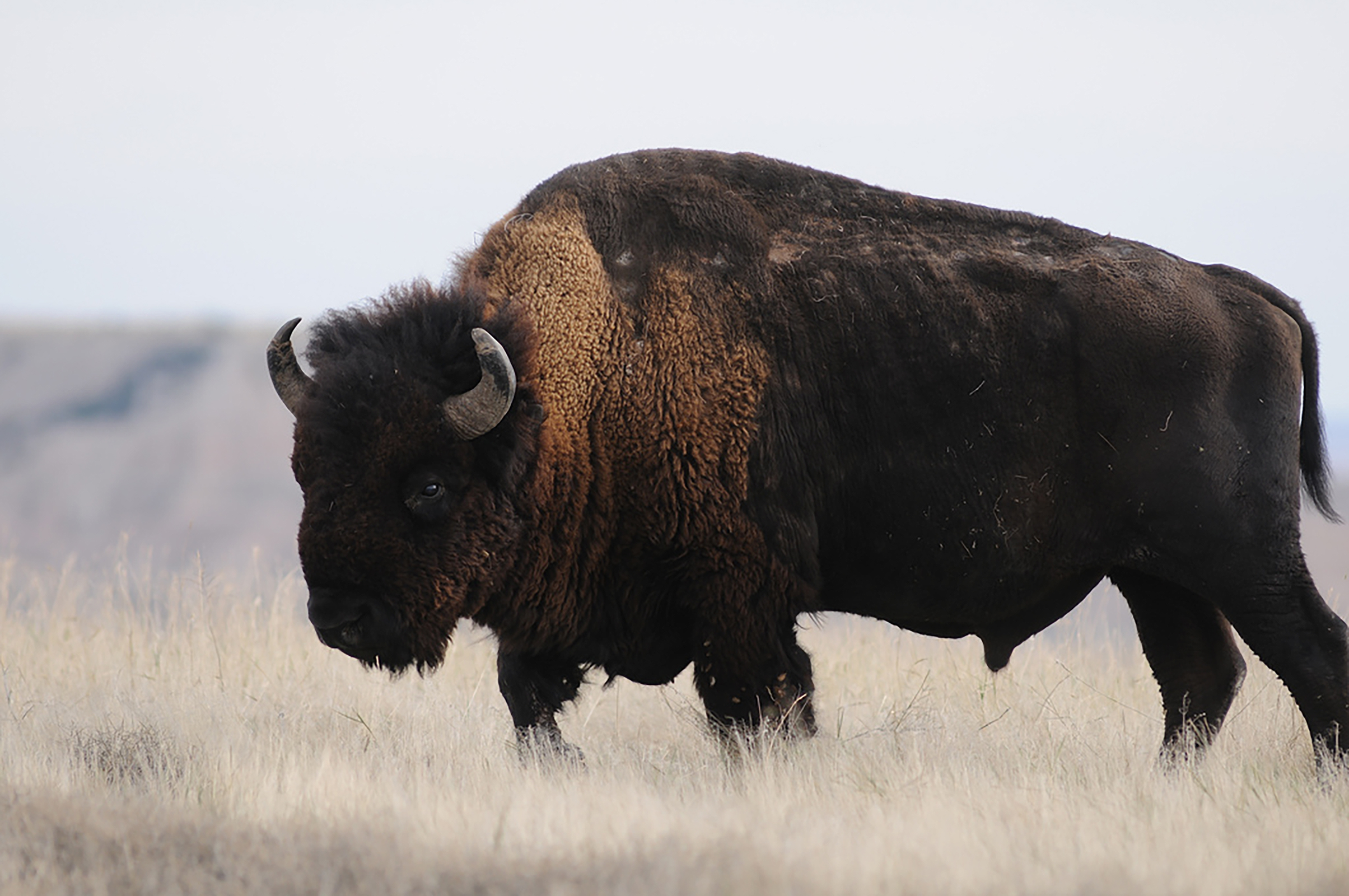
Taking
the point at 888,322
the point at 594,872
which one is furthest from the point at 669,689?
the point at 594,872

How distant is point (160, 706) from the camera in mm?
6293

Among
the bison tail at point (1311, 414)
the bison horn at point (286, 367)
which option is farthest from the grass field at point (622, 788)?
the bison horn at point (286, 367)

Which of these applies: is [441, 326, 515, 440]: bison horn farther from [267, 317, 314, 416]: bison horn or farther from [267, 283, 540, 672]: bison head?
[267, 317, 314, 416]: bison horn

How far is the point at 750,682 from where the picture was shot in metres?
5.00

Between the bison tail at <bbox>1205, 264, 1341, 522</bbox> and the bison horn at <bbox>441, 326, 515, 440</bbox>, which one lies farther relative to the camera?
the bison tail at <bbox>1205, 264, 1341, 522</bbox>

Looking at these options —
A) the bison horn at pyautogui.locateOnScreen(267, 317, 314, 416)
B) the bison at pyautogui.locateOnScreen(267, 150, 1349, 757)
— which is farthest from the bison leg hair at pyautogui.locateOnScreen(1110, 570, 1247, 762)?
the bison horn at pyautogui.locateOnScreen(267, 317, 314, 416)

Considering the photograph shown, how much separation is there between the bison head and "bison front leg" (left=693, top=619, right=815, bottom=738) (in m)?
0.89

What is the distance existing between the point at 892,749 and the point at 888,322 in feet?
5.86

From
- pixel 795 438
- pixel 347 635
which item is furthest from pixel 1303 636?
pixel 347 635

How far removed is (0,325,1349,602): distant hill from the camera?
115 ft

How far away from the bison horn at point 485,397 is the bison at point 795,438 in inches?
0.7

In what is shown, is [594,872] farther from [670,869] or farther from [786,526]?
[786,526]

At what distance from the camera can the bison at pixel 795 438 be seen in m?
4.92

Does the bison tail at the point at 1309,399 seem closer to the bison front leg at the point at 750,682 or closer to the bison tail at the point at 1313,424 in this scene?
the bison tail at the point at 1313,424
